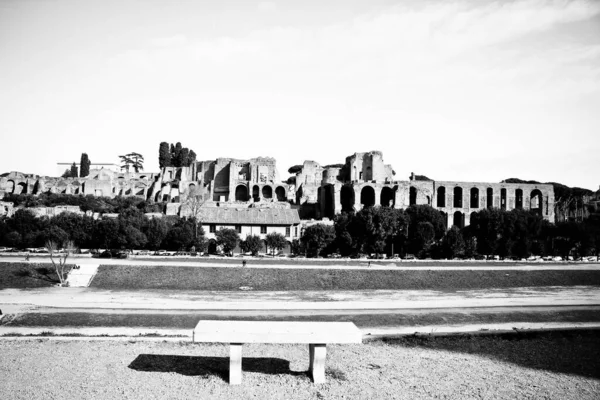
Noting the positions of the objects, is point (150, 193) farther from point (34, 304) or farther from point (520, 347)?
point (520, 347)

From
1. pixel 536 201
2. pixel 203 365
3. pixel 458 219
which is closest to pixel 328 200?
pixel 458 219

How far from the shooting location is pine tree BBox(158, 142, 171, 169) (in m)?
88.5

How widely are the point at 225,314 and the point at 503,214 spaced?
142 ft

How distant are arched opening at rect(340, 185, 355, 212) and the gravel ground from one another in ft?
174

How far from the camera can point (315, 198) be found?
7425cm

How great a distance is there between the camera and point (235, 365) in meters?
13.5

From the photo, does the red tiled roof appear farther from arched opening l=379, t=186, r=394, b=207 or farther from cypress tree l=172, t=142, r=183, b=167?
cypress tree l=172, t=142, r=183, b=167

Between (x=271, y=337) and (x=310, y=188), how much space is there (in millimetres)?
61379

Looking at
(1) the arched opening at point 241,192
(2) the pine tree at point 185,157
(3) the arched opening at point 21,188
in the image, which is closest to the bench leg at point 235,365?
(1) the arched opening at point 241,192

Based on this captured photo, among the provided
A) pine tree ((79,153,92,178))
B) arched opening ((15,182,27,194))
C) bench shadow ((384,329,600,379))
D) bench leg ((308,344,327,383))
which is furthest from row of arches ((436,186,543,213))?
arched opening ((15,182,27,194))

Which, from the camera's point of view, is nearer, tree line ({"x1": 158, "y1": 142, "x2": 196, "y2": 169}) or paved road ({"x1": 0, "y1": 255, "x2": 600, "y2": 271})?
paved road ({"x1": 0, "y1": 255, "x2": 600, "y2": 271})

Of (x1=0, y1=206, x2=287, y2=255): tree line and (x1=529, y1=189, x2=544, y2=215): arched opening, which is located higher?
(x1=529, y1=189, x2=544, y2=215): arched opening

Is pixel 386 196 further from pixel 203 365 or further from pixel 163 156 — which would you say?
pixel 203 365

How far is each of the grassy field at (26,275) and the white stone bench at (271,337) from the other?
25047mm
